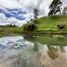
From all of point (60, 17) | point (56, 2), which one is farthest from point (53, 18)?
point (56, 2)

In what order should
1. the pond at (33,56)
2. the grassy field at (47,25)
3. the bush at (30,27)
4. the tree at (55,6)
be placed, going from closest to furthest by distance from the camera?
the pond at (33,56) < the grassy field at (47,25) < the bush at (30,27) < the tree at (55,6)

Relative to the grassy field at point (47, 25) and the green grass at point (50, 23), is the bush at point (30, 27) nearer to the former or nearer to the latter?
the grassy field at point (47, 25)

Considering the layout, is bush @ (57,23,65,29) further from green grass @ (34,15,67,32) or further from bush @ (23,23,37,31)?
bush @ (23,23,37,31)

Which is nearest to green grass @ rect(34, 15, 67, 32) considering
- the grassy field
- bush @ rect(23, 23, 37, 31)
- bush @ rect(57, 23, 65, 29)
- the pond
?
the grassy field

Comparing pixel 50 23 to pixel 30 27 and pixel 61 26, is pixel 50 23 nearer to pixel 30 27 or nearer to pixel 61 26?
pixel 30 27

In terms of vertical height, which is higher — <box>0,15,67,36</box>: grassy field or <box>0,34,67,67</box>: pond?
<box>0,34,67,67</box>: pond

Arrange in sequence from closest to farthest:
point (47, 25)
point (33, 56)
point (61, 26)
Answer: point (33, 56) → point (61, 26) → point (47, 25)

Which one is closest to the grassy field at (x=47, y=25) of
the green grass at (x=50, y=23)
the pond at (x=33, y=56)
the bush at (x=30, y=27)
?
the green grass at (x=50, y=23)

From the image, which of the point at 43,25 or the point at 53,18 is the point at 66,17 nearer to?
the point at 53,18

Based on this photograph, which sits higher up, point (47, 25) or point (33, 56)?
point (33, 56)

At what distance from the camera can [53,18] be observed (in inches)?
4429

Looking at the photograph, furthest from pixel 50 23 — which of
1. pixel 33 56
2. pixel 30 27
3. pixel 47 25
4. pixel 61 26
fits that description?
pixel 33 56

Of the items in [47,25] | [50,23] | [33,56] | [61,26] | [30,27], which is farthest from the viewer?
[50,23]

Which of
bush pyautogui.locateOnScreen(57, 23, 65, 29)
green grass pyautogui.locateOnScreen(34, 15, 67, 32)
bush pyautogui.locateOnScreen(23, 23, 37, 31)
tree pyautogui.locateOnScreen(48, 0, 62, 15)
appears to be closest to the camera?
bush pyautogui.locateOnScreen(57, 23, 65, 29)
